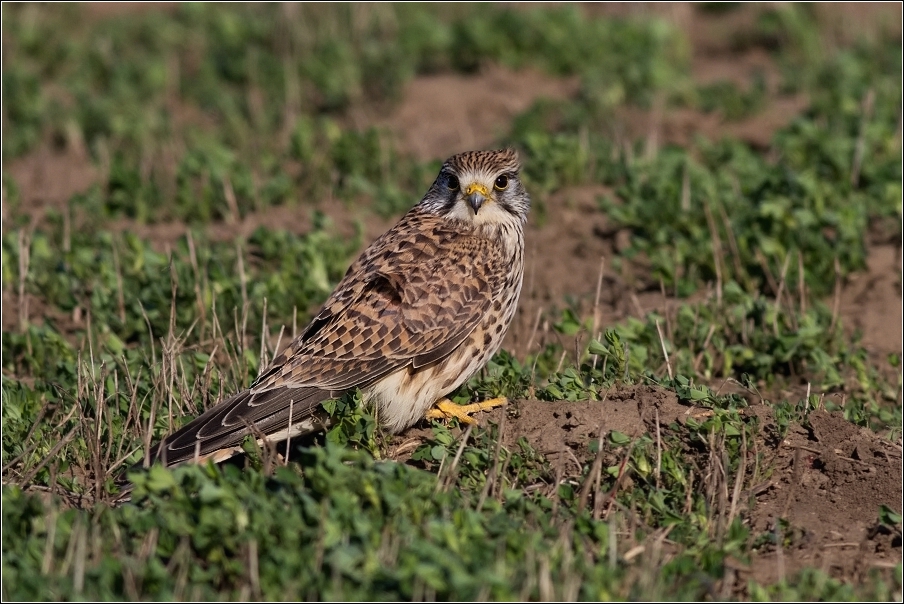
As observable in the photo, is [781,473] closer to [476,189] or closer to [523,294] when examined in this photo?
[476,189]

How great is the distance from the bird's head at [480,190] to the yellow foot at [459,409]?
89cm

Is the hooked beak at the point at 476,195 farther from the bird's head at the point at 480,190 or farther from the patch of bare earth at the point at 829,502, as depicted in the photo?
the patch of bare earth at the point at 829,502

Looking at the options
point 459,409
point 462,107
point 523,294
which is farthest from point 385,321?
point 462,107

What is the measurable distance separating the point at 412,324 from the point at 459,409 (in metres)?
0.44

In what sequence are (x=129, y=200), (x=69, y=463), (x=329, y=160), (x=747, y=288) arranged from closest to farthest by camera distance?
(x=69, y=463) < (x=747, y=288) < (x=129, y=200) < (x=329, y=160)

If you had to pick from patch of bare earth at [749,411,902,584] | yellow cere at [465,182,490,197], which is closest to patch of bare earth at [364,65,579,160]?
yellow cere at [465,182,490,197]

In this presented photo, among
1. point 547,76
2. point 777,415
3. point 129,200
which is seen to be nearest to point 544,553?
point 777,415

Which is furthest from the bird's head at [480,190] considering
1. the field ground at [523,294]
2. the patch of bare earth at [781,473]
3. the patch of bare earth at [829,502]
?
the patch of bare earth at [829,502]

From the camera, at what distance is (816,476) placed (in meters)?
5.45

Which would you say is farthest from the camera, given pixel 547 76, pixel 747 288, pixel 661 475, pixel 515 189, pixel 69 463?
pixel 547 76

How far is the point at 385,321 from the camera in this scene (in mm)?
6051

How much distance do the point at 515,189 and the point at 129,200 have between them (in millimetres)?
3660

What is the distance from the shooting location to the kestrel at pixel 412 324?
19.1ft

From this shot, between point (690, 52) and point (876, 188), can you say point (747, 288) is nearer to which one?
point (876, 188)
